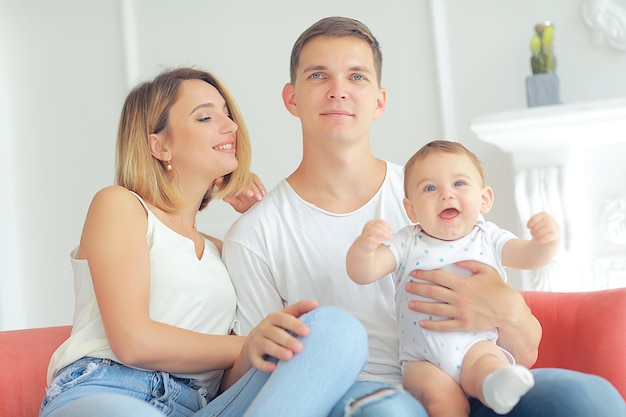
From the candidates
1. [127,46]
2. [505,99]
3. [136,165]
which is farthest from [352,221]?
[127,46]

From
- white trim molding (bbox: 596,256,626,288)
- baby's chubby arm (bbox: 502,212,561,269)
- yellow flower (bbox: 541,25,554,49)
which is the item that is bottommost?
white trim molding (bbox: 596,256,626,288)

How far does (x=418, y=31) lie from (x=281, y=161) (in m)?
0.63

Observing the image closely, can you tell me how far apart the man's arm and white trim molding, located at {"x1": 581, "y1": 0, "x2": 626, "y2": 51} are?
1.35 metres

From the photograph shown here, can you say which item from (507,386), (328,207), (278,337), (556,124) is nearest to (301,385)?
(278,337)

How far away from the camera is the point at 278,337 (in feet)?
4.16

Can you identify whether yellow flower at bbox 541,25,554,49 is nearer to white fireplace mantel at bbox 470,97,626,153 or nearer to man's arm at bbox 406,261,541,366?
white fireplace mantel at bbox 470,97,626,153

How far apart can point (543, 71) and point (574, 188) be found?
1.19 feet

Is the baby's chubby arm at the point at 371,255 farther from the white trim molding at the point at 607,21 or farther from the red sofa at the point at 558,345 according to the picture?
the white trim molding at the point at 607,21

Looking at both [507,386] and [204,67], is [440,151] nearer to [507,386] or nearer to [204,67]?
[507,386]

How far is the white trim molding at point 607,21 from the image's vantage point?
2.55m

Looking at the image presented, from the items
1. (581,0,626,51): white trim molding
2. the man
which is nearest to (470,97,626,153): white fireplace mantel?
(581,0,626,51): white trim molding

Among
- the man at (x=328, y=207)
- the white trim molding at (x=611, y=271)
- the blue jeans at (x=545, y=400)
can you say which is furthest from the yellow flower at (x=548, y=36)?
the blue jeans at (x=545, y=400)

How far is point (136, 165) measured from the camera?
174cm

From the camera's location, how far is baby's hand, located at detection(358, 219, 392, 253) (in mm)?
1398
